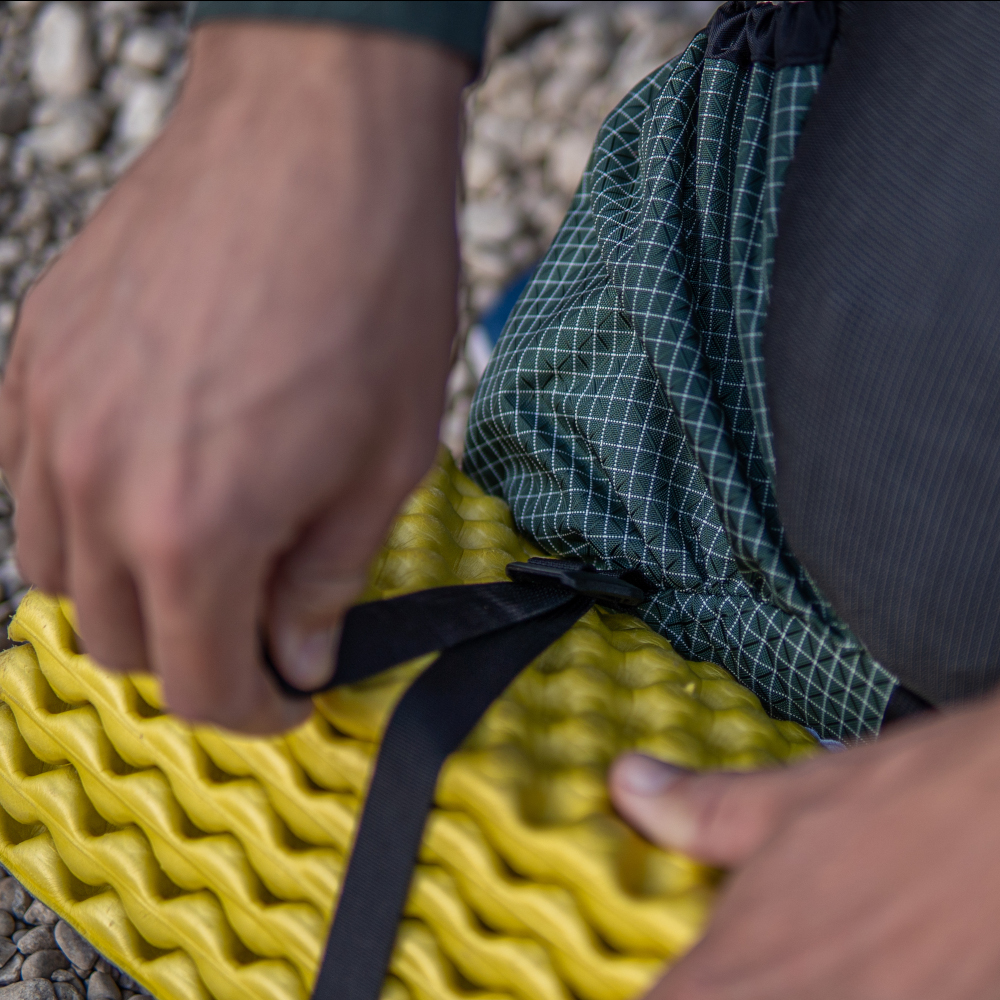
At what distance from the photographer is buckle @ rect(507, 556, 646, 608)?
0.60 meters

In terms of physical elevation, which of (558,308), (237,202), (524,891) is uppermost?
(237,202)

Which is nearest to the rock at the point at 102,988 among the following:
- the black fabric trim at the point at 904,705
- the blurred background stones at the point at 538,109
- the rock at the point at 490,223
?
the black fabric trim at the point at 904,705

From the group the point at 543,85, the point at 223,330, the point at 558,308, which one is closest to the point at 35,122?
the point at 543,85

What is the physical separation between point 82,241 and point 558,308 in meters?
0.42

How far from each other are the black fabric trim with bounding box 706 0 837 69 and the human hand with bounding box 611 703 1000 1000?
45 centimetres

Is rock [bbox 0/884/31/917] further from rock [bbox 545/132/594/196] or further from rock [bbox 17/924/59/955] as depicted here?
rock [bbox 545/132/594/196]

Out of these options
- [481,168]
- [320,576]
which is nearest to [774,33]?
[320,576]

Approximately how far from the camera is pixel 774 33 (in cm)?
63

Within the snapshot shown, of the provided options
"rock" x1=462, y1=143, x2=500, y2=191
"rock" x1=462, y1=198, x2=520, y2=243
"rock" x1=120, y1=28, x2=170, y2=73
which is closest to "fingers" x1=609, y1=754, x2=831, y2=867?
"rock" x1=462, y1=198, x2=520, y2=243

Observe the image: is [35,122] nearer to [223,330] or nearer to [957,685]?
[223,330]

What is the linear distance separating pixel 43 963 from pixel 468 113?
1444 mm

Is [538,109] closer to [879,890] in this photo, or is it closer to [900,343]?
[900,343]

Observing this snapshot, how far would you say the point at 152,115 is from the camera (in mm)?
1479

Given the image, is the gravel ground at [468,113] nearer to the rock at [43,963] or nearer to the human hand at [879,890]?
the rock at [43,963]
